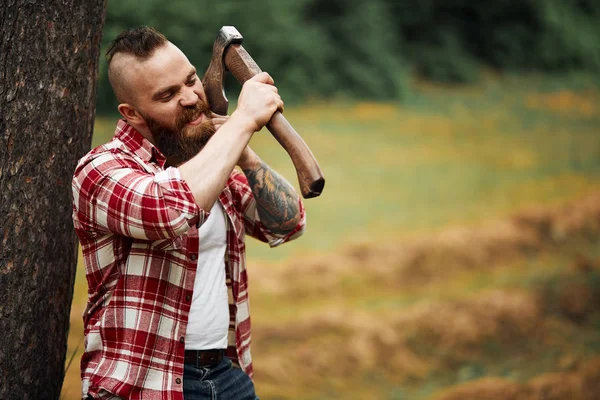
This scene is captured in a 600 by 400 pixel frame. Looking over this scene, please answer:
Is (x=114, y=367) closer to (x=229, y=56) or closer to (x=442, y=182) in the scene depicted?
(x=229, y=56)

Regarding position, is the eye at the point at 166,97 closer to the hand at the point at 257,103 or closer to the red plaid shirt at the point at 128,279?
the red plaid shirt at the point at 128,279

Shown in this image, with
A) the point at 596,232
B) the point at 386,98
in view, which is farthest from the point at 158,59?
the point at 386,98

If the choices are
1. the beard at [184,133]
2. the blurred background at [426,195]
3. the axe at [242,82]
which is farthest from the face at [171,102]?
the blurred background at [426,195]

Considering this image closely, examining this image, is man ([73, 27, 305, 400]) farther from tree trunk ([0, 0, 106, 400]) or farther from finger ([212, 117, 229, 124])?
tree trunk ([0, 0, 106, 400])

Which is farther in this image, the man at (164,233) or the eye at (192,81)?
the eye at (192,81)

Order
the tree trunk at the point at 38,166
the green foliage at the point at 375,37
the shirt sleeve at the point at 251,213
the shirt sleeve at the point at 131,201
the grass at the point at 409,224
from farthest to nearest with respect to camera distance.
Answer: the green foliage at the point at 375,37 → the grass at the point at 409,224 → the shirt sleeve at the point at 251,213 → the tree trunk at the point at 38,166 → the shirt sleeve at the point at 131,201

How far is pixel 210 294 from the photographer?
2.37m

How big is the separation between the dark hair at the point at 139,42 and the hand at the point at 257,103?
33 centimetres

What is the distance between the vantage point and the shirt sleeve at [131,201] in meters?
2.01

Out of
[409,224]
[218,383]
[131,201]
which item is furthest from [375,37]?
[131,201]

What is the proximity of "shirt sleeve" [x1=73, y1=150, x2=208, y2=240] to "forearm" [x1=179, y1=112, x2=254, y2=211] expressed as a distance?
0.08ft

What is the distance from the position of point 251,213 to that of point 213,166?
60cm

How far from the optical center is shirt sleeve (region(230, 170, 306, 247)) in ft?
8.61

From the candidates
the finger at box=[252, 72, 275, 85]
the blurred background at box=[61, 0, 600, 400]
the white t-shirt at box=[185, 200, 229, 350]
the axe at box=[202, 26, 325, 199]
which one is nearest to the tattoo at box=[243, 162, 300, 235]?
the white t-shirt at box=[185, 200, 229, 350]
